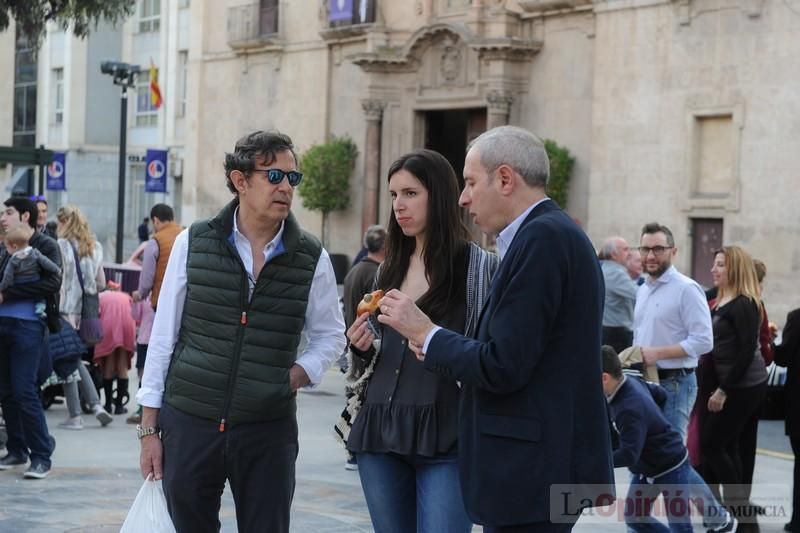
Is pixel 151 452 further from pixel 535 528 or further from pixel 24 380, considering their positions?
pixel 24 380

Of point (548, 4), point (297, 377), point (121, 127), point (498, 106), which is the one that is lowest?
point (297, 377)

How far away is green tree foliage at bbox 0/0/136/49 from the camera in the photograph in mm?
16389

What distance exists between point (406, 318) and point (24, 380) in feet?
19.0

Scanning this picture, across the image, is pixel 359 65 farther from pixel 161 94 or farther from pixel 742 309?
pixel 742 309

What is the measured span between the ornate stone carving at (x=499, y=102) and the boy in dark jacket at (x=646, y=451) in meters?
20.4

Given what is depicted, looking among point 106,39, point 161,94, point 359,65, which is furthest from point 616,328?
point 106,39

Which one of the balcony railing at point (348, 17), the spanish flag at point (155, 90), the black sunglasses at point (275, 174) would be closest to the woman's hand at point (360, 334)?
the black sunglasses at point (275, 174)

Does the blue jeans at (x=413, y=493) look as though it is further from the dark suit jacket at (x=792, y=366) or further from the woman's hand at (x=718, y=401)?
the dark suit jacket at (x=792, y=366)

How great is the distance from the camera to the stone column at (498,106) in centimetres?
2806

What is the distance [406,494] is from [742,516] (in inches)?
168

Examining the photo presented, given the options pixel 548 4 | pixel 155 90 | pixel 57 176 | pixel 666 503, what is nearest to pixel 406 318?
pixel 666 503

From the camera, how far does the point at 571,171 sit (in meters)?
27.1

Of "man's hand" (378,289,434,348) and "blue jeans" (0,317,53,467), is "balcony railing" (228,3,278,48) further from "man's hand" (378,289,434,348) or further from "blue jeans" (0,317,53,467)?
"man's hand" (378,289,434,348)

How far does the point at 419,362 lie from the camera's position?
5242 mm
